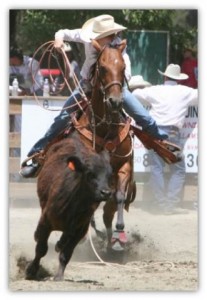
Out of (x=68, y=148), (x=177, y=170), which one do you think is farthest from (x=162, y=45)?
(x=68, y=148)

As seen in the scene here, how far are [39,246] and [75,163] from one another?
2.80 feet

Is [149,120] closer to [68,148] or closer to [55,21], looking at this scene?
[68,148]

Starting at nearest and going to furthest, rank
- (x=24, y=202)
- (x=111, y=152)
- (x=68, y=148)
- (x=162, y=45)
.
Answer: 1. (x=68, y=148)
2. (x=111, y=152)
3. (x=24, y=202)
4. (x=162, y=45)

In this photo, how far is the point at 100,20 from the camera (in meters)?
8.65

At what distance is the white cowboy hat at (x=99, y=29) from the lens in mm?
8508

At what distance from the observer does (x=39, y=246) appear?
791cm

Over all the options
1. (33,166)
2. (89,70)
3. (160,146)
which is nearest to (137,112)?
(160,146)

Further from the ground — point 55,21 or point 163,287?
point 55,21

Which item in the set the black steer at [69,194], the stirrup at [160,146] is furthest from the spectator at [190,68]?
the black steer at [69,194]

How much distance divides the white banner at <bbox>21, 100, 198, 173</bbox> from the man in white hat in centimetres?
10

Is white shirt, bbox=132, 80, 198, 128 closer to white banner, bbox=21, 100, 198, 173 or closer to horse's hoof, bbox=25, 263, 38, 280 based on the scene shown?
white banner, bbox=21, 100, 198, 173

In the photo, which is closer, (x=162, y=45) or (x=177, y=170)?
(x=177, y=170)

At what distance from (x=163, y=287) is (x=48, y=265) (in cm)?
105

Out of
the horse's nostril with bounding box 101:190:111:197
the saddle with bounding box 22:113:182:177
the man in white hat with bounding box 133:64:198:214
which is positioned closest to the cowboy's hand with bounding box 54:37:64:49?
the saddle with bounding box 22:113:182:177
